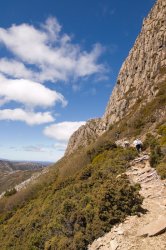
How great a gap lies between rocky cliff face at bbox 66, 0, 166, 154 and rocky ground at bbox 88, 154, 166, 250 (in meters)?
40.6

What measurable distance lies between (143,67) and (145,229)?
2457 inches

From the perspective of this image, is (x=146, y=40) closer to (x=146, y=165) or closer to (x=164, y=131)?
(x=164, y=131)

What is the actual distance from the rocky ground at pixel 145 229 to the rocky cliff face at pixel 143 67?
1598 inches

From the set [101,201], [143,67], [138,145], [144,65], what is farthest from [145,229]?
[144,65]

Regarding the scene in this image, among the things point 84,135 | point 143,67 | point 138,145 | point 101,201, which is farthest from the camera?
point 84,135

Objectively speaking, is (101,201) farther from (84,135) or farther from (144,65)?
A: (84,135)

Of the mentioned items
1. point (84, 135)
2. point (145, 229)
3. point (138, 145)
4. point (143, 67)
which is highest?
point (143, 67)

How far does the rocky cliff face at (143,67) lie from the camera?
61.9 meters

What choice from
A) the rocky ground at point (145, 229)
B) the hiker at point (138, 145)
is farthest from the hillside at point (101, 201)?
the hiker at point (138, 145)

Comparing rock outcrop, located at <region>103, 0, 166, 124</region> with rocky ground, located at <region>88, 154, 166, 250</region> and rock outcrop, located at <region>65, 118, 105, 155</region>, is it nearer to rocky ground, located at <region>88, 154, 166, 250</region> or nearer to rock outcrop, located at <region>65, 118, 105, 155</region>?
rock outcrop, located at <region>65, 118, 105, 155</region>

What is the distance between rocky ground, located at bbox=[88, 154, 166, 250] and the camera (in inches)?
394

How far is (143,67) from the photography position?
68625 millimetres

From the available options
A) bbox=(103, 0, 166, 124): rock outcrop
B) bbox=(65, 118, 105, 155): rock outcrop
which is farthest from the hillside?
bbox=(65, 118, 105, 155): rock outcrop

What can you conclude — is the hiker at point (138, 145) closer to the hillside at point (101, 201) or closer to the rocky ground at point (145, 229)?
the hillside at point (101, 201)
